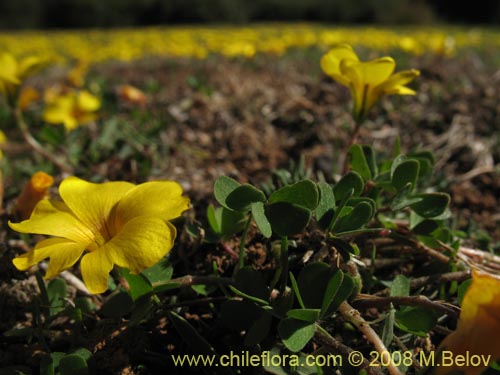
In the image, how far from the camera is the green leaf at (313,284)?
3.52 feet

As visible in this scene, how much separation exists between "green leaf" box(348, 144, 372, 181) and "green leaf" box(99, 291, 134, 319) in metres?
0.73

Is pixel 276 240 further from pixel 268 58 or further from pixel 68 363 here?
pixel 268 58

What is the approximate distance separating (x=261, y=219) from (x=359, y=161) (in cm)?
43

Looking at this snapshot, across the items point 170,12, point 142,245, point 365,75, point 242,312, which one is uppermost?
point 365,75

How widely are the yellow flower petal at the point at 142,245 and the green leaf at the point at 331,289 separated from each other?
35 centimetres

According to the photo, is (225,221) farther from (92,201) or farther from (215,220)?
(92,201)

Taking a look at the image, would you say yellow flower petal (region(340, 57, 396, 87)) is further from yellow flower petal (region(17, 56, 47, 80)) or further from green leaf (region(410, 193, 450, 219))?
yellow flower petal (region(17, 56, 47, 80))

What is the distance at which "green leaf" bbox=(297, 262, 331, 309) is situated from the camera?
1.07m

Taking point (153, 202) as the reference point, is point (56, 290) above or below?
below

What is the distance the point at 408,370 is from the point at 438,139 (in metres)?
1.72

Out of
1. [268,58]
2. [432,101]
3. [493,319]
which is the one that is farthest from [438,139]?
[268,58]

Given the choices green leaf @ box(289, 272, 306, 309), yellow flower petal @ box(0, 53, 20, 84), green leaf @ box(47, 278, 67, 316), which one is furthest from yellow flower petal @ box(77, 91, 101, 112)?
green leaf @ box(289, 272, 306, 309)

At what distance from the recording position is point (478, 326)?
870 millimetres

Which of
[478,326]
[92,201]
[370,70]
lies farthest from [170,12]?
[478,326]
